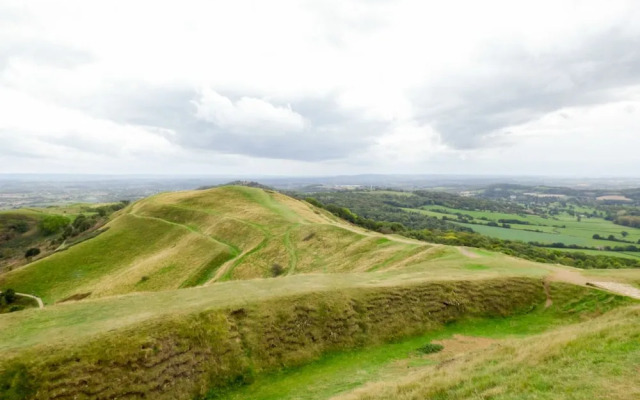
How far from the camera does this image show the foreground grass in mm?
18266

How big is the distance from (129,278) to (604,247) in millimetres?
128038

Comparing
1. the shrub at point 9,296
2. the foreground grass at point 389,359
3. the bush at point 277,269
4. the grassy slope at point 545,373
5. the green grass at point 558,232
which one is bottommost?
the green grass at point 558,232

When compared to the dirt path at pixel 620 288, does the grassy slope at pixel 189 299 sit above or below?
below

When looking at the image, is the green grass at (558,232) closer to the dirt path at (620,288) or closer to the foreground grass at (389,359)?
the dirt path at (620,288)

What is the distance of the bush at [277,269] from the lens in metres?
48.8

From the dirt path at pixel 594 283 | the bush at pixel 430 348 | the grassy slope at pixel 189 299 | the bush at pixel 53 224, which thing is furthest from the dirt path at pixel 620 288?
the bush at pixel 53 224

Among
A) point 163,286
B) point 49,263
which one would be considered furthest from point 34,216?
point 163,286

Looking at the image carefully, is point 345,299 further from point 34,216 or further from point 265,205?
point 34,216

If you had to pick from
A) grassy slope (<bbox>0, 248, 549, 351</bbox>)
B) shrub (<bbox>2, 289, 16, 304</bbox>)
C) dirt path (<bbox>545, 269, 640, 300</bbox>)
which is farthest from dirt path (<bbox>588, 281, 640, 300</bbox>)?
shrub (<bbox>2, 289, 16, 304</bbox>)

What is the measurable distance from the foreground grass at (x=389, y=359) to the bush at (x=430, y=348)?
51 centimetres

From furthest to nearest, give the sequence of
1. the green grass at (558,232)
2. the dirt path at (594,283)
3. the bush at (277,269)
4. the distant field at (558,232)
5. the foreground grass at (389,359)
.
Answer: the green grass at (558,232)
the distant field at (558,232)
the bush at (277,269)
the dirt path at (594,283)
the foreground grass at (389,359)

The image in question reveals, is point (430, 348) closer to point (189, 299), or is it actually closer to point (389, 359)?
point (389, 359)

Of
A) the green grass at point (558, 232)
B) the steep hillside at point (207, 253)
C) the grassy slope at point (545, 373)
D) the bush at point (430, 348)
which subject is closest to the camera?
the grassy slope at point (545, 373)

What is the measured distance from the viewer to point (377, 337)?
23734 mm
